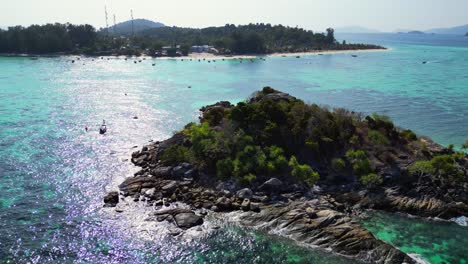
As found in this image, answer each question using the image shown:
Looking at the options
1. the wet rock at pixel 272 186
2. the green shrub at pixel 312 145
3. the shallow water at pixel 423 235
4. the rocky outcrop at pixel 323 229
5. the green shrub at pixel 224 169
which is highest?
the green shrub at pixel 312 145

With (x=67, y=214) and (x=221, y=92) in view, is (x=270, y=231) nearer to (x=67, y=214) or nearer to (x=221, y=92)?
(x=67, y=214)

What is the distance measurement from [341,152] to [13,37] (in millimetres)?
200294

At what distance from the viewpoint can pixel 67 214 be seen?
3825 cm

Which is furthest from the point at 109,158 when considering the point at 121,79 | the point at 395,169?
the point at 121,79

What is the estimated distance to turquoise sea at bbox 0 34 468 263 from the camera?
3288cm

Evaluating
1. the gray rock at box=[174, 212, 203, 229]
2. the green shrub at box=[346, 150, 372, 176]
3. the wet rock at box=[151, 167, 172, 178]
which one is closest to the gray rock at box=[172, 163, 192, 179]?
the wet rock at box=[151, 167, 172, 178]

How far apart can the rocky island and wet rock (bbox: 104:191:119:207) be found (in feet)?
0.33

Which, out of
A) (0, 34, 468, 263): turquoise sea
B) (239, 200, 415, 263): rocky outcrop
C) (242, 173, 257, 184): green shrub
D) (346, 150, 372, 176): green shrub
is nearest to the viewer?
(239, 200, 415, 263): rocky outcrop

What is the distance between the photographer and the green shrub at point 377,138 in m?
49.4

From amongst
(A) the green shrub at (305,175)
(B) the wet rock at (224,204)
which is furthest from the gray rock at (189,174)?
(A) the green shrub at (305,175)

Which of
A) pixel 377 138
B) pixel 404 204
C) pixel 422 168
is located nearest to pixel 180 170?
pixel 404 204

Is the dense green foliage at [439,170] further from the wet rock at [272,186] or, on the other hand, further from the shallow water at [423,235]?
the wet rock at [272,186]

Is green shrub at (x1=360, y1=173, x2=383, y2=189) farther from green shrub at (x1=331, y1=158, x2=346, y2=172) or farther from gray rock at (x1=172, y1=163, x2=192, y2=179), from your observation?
gray rock at (x1=172, y1=163, x2=192, y2=179)

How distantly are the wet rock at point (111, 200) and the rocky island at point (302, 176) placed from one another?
102mm
